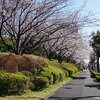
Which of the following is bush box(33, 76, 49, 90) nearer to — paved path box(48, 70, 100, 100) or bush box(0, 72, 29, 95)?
paved path box(48, 70, 100, 100)

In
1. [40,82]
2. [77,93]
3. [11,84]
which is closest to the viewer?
[11,84]

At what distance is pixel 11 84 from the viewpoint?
15250mm

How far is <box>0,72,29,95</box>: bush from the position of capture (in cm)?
1508

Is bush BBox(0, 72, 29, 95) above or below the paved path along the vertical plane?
above

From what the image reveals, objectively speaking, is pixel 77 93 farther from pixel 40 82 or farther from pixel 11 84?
pixel 11 84

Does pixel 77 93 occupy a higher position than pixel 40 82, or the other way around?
pixel 40 82

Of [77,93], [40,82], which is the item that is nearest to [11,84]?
[40,82]

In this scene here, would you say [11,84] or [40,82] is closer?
[11,84]

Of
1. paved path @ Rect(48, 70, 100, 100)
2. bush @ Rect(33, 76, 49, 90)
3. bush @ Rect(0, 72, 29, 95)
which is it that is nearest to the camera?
bush @ Rect(0, 72, 29, 95)

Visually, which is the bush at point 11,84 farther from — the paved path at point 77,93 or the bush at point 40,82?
the bush at point 40,82

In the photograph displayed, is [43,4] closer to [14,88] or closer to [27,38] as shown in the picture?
[27,38]

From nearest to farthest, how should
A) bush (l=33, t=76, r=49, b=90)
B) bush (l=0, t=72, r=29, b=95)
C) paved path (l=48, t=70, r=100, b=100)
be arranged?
bush (l=0, t=72, r=29, b=95), paved path (l=48, t=70, r=100, b=100), bush (l=33, t=76, r=49, b=90)

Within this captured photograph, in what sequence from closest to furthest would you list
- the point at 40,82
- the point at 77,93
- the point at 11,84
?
the point at 11,84
the point at 40,82
the point at 77,93

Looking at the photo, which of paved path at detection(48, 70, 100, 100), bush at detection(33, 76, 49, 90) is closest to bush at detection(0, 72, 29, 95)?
paved path at detection(48, 70, 100, 100)
